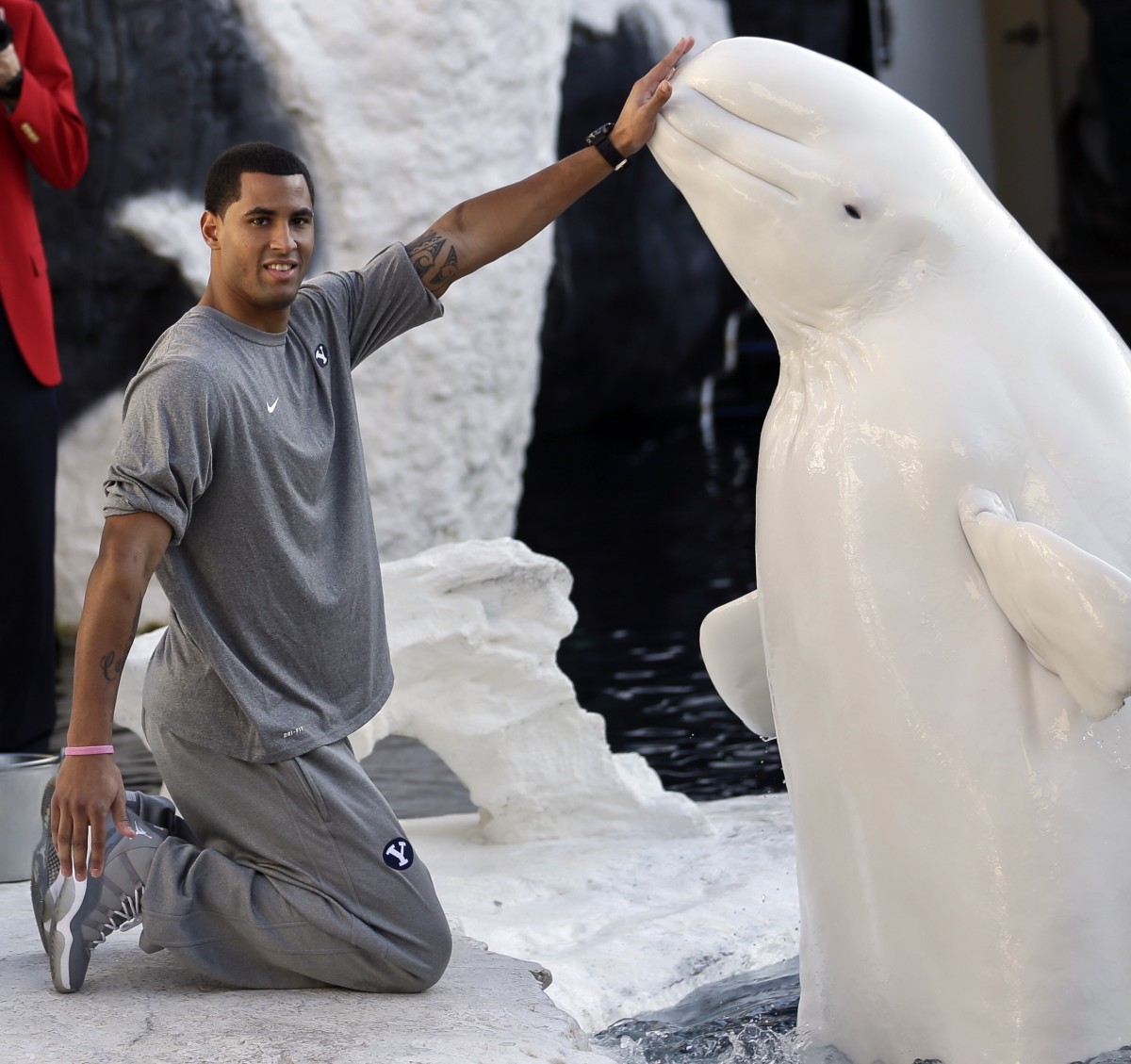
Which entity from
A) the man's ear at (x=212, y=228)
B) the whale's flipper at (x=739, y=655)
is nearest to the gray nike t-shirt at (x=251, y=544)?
the man's ear at (x=212, y=228)

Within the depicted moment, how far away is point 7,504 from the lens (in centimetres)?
439

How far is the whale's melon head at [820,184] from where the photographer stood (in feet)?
8.54

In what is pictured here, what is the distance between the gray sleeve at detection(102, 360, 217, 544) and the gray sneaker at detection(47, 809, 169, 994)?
1.69 ft

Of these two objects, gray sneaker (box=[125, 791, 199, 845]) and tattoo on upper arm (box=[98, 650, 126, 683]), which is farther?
gray sneaker (box=[125, 791, 199, 845])

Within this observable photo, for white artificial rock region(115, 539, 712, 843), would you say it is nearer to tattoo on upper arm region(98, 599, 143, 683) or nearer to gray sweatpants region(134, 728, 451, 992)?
gray sweatpants region(134, 728, 451, 992)

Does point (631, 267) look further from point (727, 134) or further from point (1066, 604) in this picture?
point (1066, 604)

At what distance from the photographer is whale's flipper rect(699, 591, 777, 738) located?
9.52 feet

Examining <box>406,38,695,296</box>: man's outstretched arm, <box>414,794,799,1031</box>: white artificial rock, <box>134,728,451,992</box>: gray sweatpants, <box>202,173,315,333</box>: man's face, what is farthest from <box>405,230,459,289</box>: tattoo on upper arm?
<box>414,794,799,1031</box>: white artificial rock

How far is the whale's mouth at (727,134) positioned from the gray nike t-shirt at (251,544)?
2.50 ft

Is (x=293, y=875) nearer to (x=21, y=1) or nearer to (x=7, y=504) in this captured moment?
(x=7, y=504)

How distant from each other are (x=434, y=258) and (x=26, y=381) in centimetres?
184

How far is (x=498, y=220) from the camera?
3.15m

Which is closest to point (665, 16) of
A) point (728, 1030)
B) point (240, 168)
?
point (240, 168)

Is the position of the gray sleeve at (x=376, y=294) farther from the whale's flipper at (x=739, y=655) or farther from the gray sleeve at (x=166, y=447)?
the whale's flipper at (x=739, y=655)
